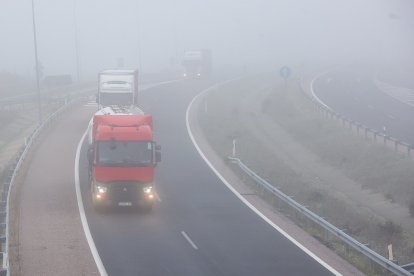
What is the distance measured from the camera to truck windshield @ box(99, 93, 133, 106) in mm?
45000

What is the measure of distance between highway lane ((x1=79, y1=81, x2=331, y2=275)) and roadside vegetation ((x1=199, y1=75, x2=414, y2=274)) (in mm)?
1847

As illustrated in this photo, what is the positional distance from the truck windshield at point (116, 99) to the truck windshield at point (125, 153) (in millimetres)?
20923

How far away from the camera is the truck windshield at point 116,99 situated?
4500cm

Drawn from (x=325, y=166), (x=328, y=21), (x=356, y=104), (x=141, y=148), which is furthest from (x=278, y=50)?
(x=141, y=148)

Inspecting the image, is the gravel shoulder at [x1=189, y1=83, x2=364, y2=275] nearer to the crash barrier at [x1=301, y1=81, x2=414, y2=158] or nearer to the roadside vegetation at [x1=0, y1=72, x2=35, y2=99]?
the crash barrier at [x1=301, y1=81, x2=414, y2=158]

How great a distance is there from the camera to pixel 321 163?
3953 centimetres

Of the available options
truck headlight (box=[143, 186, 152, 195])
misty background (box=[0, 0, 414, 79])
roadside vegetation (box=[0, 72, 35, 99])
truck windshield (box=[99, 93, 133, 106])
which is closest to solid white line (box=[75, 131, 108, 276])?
truck headlight (box=[143, 186, 152, 195])

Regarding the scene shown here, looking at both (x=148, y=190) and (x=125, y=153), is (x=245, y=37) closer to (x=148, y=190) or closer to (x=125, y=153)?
(x=125, y=153)

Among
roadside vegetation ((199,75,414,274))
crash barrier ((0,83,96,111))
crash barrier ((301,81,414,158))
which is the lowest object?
crash barrier ((0,83,96,111))

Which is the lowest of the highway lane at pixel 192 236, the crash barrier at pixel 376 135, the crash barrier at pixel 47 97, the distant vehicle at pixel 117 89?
the crash barrier at pixel 47 97

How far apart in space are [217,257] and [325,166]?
2051cm

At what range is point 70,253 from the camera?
1933 cm

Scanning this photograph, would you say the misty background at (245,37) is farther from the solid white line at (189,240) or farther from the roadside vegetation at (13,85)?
the solid white line at (189,240)

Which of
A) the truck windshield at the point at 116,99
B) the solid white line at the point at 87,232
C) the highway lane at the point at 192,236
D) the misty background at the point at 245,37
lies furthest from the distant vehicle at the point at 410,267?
the misty background at the point at 245,37
